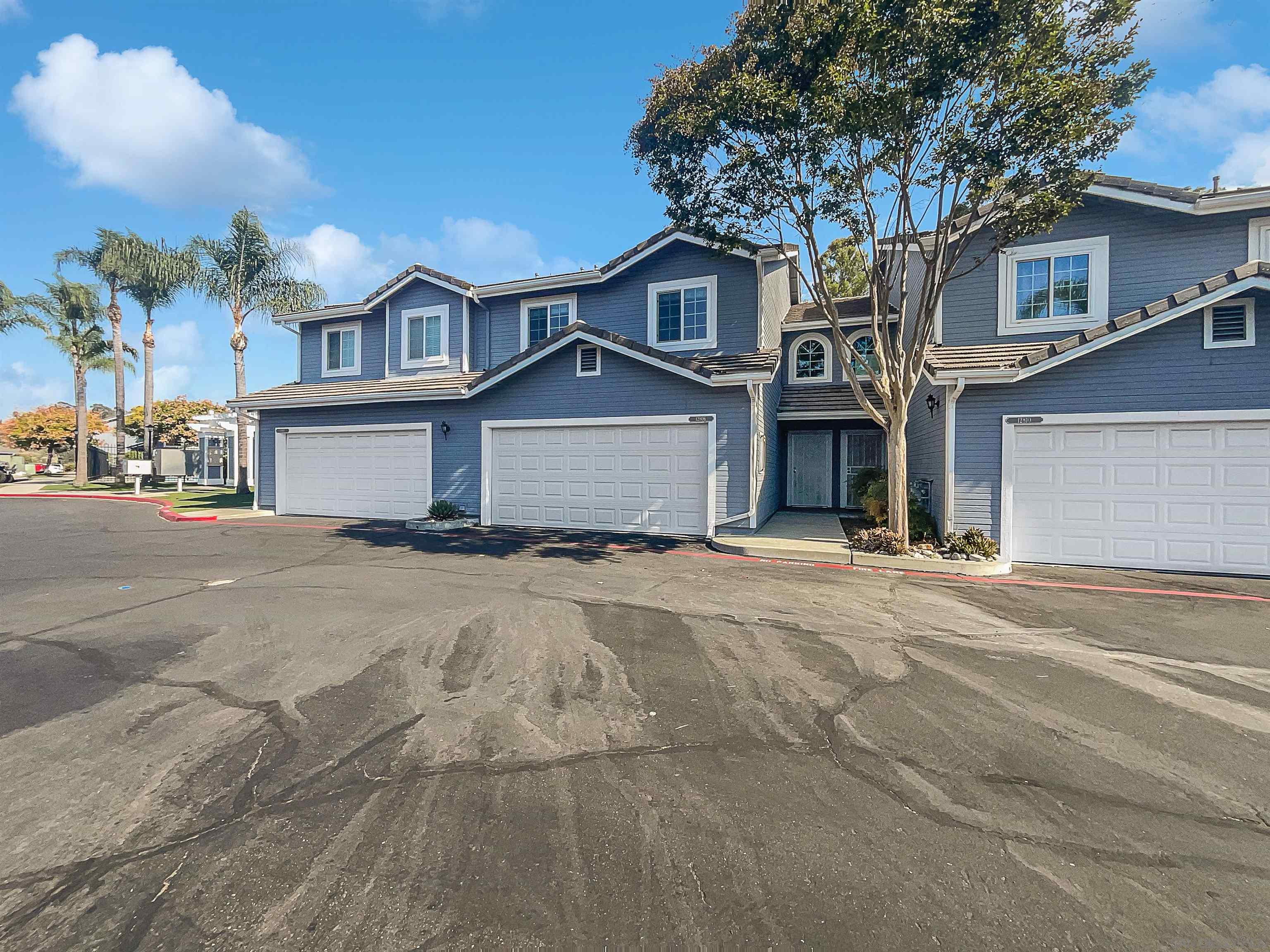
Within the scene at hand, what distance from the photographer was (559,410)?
45.3ft

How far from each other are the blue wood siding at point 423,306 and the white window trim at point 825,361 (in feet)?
33.2

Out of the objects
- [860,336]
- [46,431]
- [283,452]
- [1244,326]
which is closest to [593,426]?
[860,336]

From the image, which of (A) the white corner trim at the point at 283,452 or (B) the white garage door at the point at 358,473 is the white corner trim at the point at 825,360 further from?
(A) the white corner trim at the point at 283,452

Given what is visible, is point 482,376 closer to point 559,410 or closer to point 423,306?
point 559,410

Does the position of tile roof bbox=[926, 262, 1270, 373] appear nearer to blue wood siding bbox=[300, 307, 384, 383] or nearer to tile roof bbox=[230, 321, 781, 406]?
tile roof bbox=[230, 321, 781, 406]

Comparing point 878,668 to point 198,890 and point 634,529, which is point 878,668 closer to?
point 198,890

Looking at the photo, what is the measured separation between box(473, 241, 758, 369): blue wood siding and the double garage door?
3.32 metres

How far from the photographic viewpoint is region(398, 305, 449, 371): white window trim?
17.5 m

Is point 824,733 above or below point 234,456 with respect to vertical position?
below

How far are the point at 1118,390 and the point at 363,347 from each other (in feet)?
64.2

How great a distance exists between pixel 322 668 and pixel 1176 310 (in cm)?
1284

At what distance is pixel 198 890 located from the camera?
2418 millimetres

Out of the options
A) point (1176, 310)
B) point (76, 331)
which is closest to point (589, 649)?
point (1176, 310)

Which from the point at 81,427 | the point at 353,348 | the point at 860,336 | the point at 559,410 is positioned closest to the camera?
the point at 559,410
